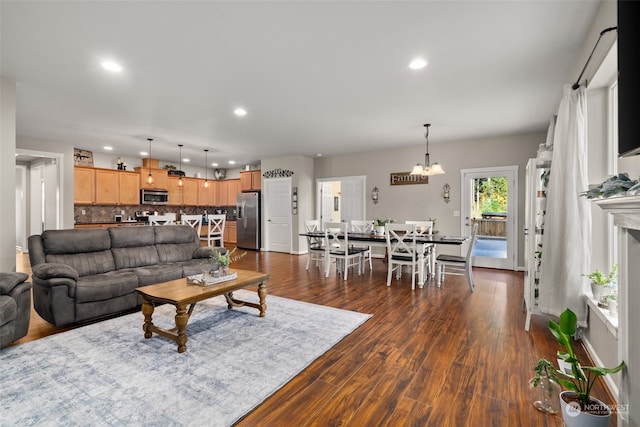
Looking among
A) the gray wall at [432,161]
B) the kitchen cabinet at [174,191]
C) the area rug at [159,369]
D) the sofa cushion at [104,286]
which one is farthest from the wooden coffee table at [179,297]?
the kitchen cabinet at [174,191]

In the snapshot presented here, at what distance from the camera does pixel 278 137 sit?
616cm

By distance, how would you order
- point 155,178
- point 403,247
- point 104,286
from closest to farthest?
1. point 104,286
2. point 403,247
3. point 155,178

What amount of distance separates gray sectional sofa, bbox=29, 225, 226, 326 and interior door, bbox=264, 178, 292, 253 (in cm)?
369

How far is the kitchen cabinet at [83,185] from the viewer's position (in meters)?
7.12

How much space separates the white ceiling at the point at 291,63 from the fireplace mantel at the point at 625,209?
5.53 feet

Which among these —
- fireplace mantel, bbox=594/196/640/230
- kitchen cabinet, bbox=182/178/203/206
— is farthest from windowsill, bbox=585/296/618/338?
kitchen cabinet, bbox=182/178/203/206

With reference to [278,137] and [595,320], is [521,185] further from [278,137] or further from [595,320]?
[278,137]

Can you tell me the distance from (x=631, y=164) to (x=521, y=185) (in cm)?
453

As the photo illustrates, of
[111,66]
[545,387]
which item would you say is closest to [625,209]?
[545,387]

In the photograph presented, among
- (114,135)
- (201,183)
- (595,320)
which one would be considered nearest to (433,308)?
(595,320)

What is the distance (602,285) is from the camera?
2320mm

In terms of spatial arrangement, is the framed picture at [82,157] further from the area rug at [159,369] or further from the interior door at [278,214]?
the area rug at [159,369]

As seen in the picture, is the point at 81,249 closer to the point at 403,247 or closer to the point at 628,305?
the point at 403,247

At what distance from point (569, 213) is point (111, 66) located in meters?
4.60
